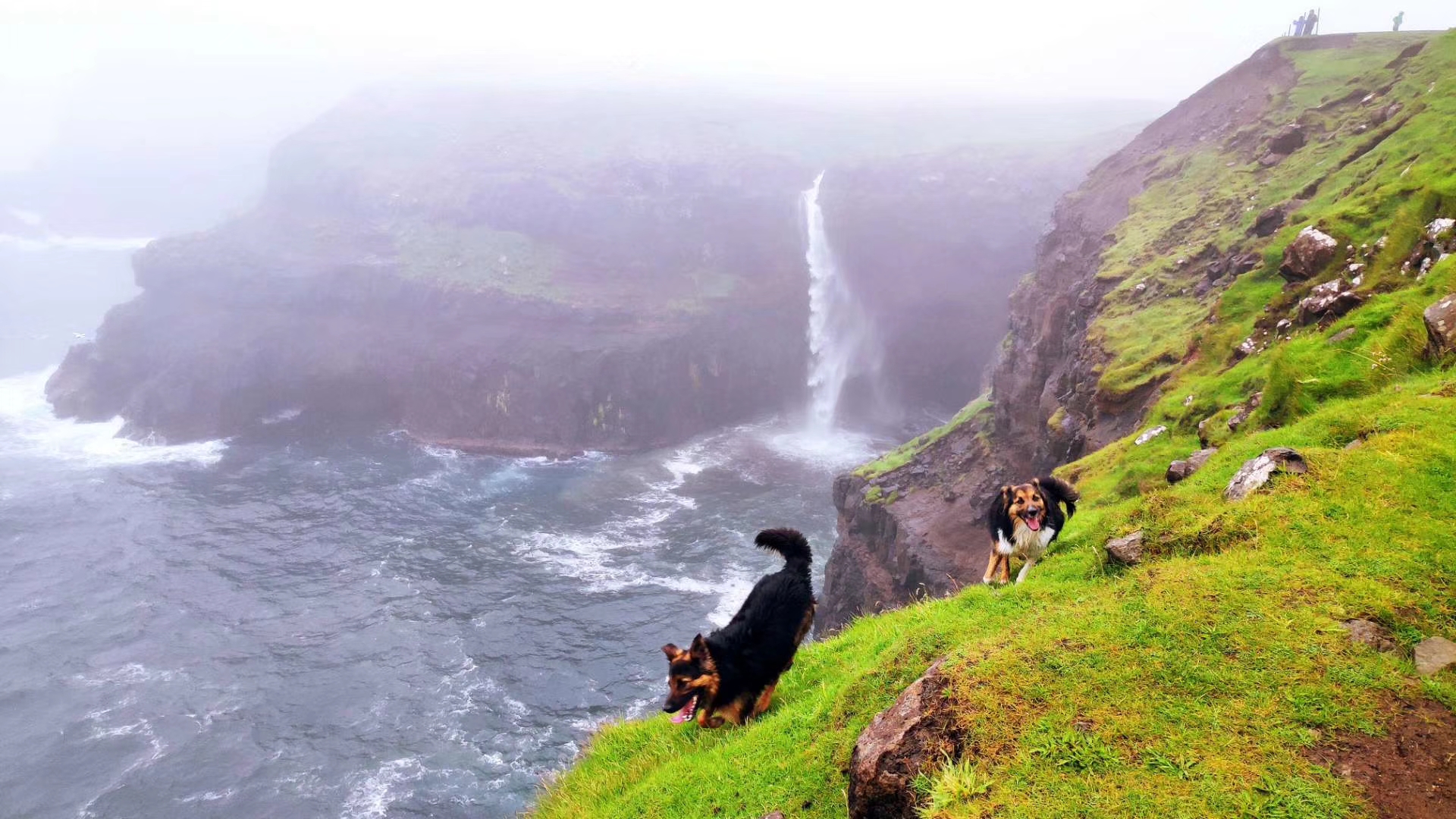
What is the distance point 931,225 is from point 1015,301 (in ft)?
111

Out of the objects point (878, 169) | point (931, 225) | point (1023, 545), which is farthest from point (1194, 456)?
point (878, 169)

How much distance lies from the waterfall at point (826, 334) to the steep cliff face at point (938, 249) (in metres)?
1.36

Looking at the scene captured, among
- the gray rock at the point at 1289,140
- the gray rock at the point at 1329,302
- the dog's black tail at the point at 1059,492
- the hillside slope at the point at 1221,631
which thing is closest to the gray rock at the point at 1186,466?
the hillside slope at the point at 1221,631

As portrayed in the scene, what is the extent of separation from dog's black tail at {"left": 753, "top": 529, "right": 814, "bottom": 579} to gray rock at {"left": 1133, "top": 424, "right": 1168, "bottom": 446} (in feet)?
28.8

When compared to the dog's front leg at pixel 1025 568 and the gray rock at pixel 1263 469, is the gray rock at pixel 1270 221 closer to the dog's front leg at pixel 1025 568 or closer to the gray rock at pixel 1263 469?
the gray rock at pixel 1263 469

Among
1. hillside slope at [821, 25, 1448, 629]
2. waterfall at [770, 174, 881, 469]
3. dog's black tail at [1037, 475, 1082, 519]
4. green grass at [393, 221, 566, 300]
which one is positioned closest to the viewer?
dog's black tail at [1037, 475, 1082, 519]

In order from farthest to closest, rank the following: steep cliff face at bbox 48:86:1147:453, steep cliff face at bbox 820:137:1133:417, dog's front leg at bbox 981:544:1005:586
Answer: steep cliff face at bbox 820:137:1133:417
steep cliff face at bbox 48:86:1147:453
dog's front leg at bbox 981:544:1005:586

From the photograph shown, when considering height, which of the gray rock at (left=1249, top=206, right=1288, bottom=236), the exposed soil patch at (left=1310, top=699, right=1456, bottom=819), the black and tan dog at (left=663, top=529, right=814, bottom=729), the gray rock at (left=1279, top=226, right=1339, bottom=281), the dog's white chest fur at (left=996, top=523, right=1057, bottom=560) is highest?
the gray rock at (left=1249, top=206, right=1288, bottom=236)

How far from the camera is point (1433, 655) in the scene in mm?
4508

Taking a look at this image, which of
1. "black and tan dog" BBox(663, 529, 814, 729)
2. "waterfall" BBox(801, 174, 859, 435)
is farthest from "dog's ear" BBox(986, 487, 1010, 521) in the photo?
"waterfall" BBox(801, 174, 859, 435)

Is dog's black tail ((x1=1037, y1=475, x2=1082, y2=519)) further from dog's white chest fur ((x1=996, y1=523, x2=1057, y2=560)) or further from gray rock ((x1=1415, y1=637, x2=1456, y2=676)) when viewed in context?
A: gray rock ((x1=1415, y1=637, x2=1456, y2=676))

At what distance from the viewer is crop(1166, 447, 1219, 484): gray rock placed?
921 cm

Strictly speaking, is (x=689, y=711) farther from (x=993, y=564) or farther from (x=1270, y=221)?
(x=1270, y=221)

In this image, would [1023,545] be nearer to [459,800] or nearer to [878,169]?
[459,800]
